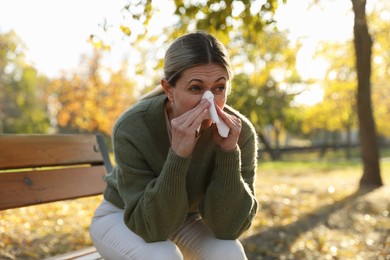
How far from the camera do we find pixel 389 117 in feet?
101

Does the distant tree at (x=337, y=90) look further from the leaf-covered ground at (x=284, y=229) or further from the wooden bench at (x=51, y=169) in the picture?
the wooden bench at (x=51, y=169)

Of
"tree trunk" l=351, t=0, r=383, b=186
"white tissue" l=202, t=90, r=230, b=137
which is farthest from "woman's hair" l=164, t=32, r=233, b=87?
"tree trunk" l=351, t=0, r=383, b=186

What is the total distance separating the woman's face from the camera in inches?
Result: 78.2

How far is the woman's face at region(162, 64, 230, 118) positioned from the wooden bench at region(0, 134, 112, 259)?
1.15 meters

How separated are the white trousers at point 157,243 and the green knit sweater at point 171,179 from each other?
0.16 feet

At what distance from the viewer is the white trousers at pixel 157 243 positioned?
6.43 feet

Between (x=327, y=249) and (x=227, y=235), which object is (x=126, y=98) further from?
(x=227, y=235)

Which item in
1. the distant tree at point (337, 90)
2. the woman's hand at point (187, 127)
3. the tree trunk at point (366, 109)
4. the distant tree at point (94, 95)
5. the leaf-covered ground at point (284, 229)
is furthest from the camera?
the distant tree at point (94, 95)

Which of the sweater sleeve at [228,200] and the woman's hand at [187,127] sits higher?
the woman's hand at [187,127]

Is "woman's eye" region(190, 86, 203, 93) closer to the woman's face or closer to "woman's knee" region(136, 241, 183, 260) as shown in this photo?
the woman's face

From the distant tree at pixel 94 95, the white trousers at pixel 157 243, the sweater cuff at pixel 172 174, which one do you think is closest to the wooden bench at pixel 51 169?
the white trousers at pixel 157 243

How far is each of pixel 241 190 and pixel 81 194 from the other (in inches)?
52.2

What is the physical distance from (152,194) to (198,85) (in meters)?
0.51

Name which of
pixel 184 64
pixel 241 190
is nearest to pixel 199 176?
pixel 241 190
